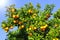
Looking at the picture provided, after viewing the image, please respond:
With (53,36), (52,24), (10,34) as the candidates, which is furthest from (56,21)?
(10,34)

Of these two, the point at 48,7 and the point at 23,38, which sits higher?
the point at 48,7

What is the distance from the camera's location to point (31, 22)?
22.8 m

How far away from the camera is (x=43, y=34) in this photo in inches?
894

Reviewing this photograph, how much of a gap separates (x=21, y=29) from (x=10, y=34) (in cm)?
116

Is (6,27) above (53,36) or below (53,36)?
above

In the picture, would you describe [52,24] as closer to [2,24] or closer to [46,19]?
[46,19]

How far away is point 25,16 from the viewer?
2331 cm

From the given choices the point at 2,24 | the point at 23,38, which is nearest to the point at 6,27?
the point at 2,24

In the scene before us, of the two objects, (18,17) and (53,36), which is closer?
(53,36)

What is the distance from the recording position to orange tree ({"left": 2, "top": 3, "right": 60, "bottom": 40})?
22156mm

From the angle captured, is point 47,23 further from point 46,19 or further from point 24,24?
point 24,24

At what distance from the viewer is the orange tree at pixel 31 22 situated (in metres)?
22.2

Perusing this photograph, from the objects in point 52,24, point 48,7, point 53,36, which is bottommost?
point 53,36

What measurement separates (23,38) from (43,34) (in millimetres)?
1864
